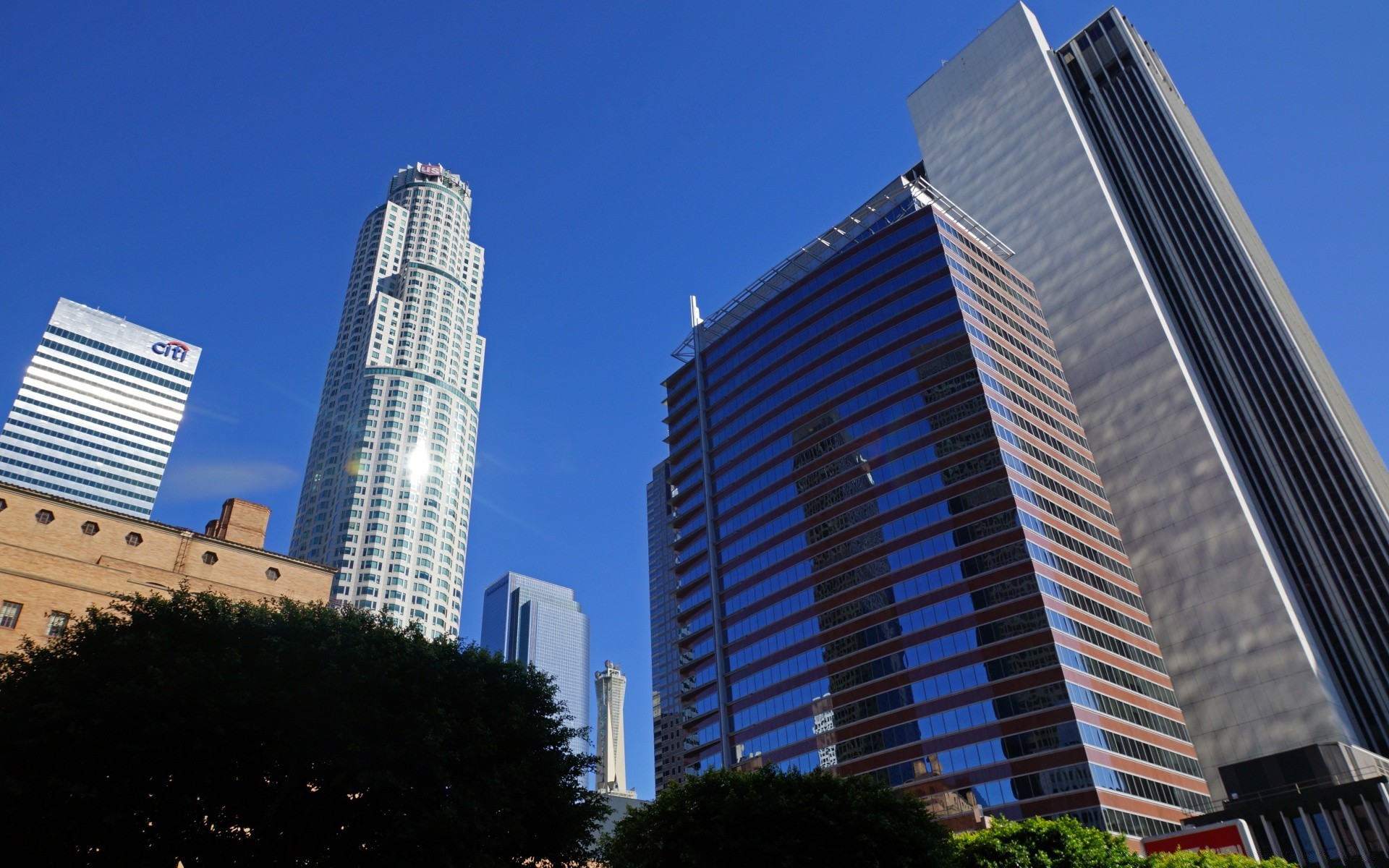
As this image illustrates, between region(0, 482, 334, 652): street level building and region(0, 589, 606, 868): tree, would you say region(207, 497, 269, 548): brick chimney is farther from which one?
region(0, 589, 606, 868): tree

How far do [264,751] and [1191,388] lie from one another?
380 ft

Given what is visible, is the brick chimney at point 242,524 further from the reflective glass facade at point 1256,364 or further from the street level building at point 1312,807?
the reflective glass facade at point 1256,364

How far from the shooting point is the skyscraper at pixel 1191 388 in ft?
343

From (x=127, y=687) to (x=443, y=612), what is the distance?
523 feet

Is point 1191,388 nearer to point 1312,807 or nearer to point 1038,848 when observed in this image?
point 1312,807

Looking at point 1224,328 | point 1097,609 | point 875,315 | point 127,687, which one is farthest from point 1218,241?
point 127,687

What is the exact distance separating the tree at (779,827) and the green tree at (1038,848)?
5.10m

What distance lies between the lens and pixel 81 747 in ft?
105

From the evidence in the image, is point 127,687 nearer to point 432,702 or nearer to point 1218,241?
point 432,702

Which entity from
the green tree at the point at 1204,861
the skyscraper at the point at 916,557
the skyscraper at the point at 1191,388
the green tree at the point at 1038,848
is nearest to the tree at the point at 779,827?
the green tree at the point at 1038,848

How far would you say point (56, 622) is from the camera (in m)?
61.9

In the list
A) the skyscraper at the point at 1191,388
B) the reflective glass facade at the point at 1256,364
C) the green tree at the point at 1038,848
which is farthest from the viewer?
the reflective glass facade at the point at 1256,364

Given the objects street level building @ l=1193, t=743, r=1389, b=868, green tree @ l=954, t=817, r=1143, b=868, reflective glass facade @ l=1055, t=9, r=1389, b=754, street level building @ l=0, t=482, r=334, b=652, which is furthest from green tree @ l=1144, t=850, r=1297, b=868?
street level building @ l=0, t=482, r=334, b=652

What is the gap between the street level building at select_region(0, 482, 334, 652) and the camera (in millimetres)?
61812
